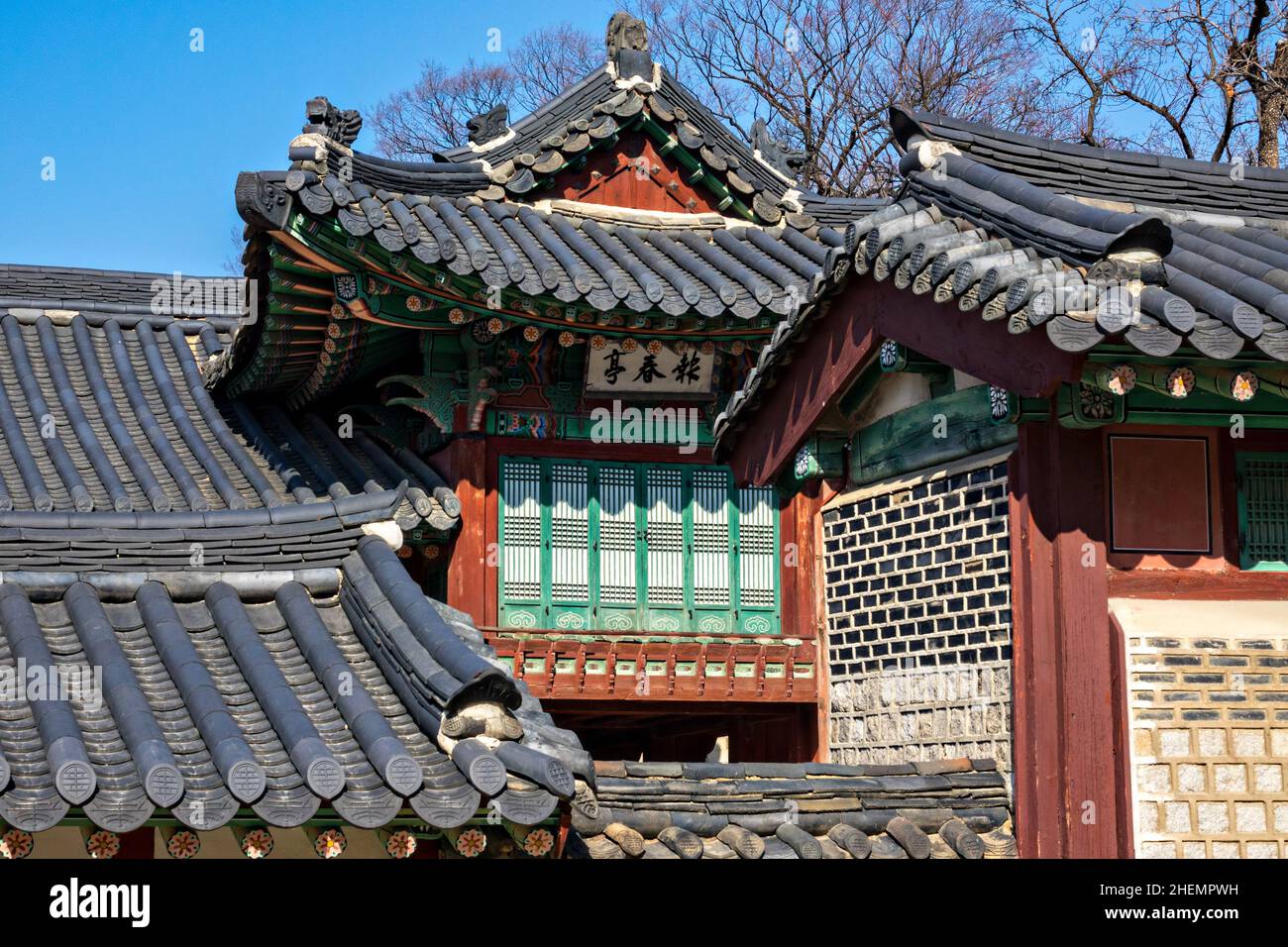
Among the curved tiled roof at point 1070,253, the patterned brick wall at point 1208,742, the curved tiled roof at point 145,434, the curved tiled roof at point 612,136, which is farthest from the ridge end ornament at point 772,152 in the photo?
the patterned brick wall at point 1208,742

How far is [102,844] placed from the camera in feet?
22.1

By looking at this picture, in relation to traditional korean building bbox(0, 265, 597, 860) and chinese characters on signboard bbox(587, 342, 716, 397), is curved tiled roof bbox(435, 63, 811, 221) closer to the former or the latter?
chinese characters on signboard bbox(587, 342, 716, 397)

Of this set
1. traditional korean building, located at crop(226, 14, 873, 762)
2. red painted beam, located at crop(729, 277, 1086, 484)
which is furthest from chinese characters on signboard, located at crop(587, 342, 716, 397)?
red painted beam, located at crop(729, 277, 1086, 484)

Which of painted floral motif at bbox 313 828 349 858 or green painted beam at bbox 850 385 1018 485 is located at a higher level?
green painted beam at bbox 850 385 1018 485

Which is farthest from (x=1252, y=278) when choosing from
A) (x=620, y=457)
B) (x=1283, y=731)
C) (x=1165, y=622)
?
Result: (x=620, y=457)

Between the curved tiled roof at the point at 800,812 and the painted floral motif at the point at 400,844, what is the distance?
1308mm

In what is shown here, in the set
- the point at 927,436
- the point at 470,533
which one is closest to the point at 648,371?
the point at 470,533

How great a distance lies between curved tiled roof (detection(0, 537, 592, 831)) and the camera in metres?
6.48

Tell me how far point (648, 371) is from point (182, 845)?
6.82 meters

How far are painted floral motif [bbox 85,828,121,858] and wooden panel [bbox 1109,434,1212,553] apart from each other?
4.56 metres

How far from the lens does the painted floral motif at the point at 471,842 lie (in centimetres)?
670

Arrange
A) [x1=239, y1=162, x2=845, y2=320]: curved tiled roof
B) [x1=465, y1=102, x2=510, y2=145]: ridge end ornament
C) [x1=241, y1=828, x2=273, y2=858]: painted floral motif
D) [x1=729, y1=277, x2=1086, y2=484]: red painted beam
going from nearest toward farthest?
[x1=241, y1=828, x2=273, y2=858]: painted floral motif, [x1=729, y1=277, x2=1086, y2=484]: red painted beam, [x1=239, y1=162, x2=845, y2=320]: curved tiled roof, [x1=465, y1=102, x2=510, y2=145]: ridge end ornament

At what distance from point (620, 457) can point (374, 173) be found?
9.43ft

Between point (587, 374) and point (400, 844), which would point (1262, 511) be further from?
point (587, 374)
